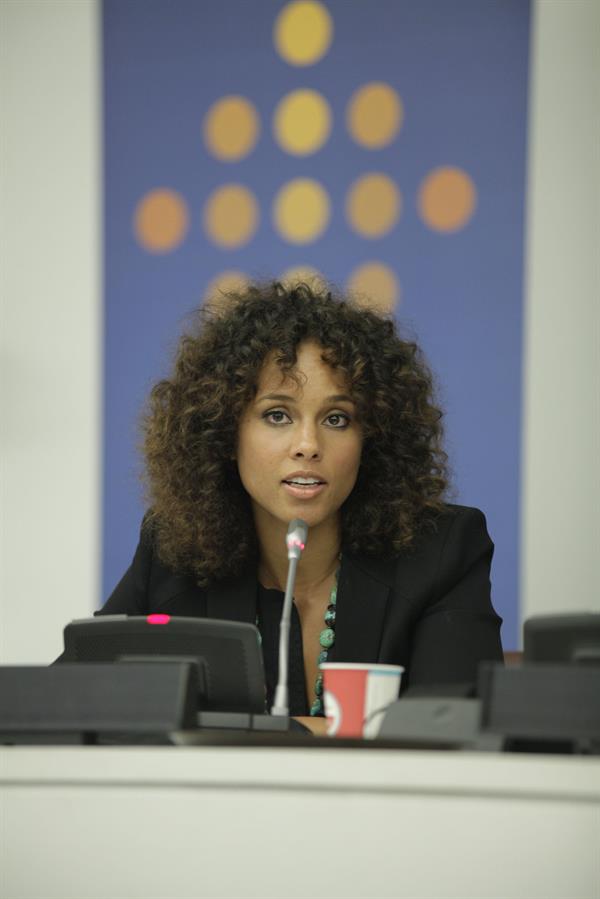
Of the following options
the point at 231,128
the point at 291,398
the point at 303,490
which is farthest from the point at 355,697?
the point at 231,128

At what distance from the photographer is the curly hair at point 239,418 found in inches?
83.2

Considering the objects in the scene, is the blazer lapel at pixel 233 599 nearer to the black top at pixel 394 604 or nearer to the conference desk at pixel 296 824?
the black top at pixel 394 604

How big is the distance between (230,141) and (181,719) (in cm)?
236

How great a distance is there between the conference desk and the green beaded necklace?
1.05 metres

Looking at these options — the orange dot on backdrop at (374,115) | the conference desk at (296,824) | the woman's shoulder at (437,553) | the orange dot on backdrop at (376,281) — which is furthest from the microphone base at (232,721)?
the orange dot on backdrop at (374,115)

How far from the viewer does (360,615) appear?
2.05 meters

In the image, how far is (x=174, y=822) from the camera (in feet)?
3.13

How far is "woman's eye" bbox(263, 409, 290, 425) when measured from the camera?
208 centimetres

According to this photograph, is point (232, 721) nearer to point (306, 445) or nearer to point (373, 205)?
point (306, 445)

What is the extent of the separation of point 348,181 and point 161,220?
0.50m

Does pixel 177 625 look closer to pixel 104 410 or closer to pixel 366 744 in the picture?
pixel 366 744

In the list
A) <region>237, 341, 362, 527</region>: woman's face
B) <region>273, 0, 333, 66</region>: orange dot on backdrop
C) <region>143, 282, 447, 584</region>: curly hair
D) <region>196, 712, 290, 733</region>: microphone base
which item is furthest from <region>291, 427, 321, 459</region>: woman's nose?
<region>273, 0, 333, 66</region>: orange dot on backdrop

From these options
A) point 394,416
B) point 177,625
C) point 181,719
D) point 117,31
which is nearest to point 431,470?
point 394,416

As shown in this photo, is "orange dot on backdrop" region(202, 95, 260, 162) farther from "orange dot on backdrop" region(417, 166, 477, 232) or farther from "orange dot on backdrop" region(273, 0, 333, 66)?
"orange dot on backdrop" region(417, 166, 477, 232)
